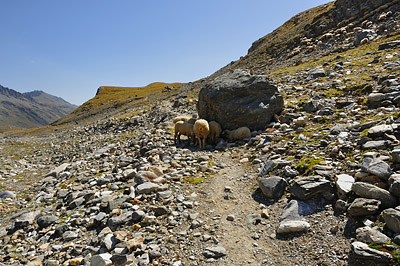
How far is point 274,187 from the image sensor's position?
8250 mm

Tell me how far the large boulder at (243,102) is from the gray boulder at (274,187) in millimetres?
8276

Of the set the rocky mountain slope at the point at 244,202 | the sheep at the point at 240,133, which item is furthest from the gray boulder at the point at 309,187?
the sheep at the point at 240,133

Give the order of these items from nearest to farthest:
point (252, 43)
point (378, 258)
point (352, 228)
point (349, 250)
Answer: point (378, 258)
point (349, 250)
point (352, 228)
point (252, 43)

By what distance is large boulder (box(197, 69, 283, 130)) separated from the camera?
54.1 ft

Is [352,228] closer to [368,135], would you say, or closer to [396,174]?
[396,174]

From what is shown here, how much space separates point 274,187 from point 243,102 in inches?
372

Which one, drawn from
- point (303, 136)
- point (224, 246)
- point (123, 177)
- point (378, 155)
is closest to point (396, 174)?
point (378, 155)

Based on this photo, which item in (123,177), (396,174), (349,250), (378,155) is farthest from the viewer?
(123,177)

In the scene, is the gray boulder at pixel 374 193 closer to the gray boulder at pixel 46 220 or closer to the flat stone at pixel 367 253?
the flat stone at pixel 367 253

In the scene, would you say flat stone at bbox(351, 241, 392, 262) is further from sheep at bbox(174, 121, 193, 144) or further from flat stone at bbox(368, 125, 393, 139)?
sheep at bbox(174, 121, 193, 144)

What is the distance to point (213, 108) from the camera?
17.4 m

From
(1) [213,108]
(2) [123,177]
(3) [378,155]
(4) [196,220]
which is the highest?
(1) [213,108]

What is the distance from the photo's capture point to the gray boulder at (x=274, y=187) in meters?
8.22

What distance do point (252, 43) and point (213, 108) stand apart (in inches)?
3398
